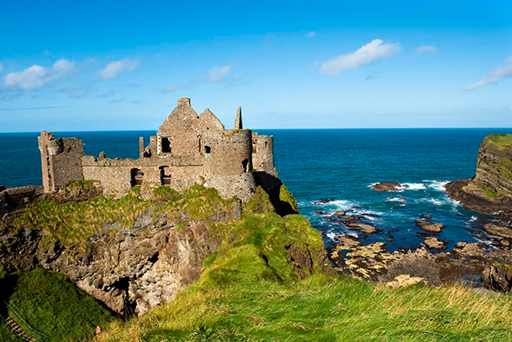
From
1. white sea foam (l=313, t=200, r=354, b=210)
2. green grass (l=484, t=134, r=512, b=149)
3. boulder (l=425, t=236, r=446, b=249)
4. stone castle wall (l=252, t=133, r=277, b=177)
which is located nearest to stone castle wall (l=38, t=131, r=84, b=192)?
stone castle wall (l=252, t=133, r=277, b=177)

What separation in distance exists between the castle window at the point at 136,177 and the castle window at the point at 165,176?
5.63 ft

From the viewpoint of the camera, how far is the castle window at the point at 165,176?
27.8 m

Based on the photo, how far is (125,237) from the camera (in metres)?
27.3

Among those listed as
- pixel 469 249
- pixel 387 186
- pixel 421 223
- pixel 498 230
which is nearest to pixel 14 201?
pixel 469 249

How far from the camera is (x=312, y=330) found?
9102mm

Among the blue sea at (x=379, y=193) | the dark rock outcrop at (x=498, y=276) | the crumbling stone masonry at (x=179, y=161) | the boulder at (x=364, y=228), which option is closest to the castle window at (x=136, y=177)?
the crumbling stone masonry at (x=179, y=161)

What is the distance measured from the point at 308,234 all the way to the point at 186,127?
52.9ft

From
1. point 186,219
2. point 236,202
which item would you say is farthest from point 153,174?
point 236,202

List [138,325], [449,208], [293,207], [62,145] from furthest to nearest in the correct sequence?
[449,208] < [293,207] < [62,145] < [138,325]

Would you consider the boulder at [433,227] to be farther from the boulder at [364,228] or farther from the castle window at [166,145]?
the castle window at [166,145]

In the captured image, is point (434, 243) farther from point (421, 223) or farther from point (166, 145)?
point (166, 145)

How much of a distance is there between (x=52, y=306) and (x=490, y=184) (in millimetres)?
84247

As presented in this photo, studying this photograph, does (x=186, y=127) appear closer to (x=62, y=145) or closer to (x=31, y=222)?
(x=62, y=145)

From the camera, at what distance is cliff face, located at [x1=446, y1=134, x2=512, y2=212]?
69.5 metres
